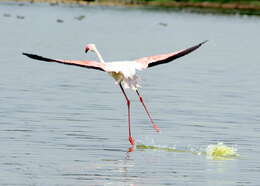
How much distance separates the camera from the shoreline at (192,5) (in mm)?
109875

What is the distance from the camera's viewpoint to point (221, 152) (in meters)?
16.2

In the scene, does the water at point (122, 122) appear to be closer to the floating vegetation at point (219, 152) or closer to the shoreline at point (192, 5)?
the floating vegetation at point (219, 152)

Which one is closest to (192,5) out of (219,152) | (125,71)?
(125,71)

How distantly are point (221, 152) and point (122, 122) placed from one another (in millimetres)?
3934

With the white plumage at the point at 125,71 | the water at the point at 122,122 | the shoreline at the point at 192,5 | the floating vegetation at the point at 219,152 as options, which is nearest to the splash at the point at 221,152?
the floating vegetation at the point at 219,152

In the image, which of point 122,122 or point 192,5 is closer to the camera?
point 122,122

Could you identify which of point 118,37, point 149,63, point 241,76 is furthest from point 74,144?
point 118,37

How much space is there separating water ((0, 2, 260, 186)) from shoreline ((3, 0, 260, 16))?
68.2 meters

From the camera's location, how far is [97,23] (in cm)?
7494

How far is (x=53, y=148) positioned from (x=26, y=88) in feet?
30.6

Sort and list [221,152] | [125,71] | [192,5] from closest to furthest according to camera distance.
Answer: [221,152]
[125,71]
[192,5]

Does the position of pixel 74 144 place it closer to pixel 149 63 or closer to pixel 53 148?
pixel 53 148

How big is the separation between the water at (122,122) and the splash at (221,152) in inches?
8.3

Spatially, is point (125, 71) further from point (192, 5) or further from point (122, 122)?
point (192, 5)
